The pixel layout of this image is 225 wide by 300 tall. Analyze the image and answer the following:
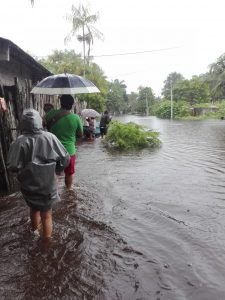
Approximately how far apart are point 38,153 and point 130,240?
5.64 ft

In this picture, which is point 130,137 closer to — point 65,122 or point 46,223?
point 65,122

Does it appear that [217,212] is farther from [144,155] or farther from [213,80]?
[213,80]

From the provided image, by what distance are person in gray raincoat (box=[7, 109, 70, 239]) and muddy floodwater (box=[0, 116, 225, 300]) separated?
2.22 ft

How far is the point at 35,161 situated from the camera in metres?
3.74

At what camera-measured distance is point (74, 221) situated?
5109mm

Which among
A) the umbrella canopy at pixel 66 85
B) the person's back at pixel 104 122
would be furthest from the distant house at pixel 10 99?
the person's back at pixel 104 122

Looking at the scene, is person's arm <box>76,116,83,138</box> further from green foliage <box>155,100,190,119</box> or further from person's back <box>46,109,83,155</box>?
green foliage <box>155,100,190,119</box>

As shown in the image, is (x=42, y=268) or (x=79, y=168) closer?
(x=42, y=268)

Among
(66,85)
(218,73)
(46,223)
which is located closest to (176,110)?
(218,73)

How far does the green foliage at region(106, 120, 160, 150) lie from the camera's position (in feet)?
42.2

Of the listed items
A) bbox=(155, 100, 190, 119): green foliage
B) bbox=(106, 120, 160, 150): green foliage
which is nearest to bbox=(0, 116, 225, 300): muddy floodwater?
bbox=(106, 120, 160, 150): green foliage

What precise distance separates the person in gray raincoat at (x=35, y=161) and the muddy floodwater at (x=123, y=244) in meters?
0.68

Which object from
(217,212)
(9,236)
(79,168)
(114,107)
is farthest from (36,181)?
(114,107)

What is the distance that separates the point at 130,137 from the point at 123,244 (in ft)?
28.7
